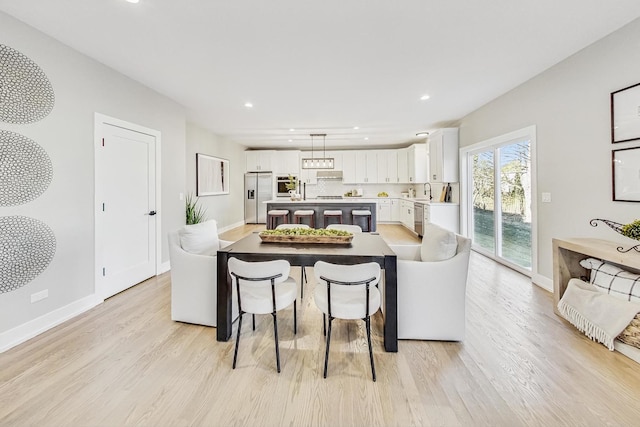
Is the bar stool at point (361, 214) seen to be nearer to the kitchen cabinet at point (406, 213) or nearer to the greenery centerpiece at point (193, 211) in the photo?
the kitchen cabinet at point (406, 213)

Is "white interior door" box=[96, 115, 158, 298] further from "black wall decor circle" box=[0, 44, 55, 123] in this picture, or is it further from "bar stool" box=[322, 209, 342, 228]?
"bar stool" box=[322, 209, 342, 228]

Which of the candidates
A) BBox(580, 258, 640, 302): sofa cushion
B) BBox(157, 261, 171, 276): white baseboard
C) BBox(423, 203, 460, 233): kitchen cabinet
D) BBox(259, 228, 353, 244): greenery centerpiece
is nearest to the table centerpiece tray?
BBox(259, 228, 353, 244): greenery centerpiece

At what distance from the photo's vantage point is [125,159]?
137 inches

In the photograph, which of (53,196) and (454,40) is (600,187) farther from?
(53,196)

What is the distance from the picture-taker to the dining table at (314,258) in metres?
2.15

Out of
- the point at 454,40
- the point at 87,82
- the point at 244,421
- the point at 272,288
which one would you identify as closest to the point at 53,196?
the point at 87,82

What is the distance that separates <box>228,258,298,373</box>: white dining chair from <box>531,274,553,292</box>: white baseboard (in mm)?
3236

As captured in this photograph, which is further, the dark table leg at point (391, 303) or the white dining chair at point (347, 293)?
the dark table leg at point (391, 303)

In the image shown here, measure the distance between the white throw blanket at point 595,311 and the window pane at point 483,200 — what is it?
243cm

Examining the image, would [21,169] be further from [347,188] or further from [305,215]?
[347,188]

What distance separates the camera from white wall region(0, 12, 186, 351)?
2.36 metres

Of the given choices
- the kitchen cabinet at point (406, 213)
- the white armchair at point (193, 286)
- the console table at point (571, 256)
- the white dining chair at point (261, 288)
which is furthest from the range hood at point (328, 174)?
the white dining chair at point (261, 288)

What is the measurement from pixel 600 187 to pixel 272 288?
331 centimetres

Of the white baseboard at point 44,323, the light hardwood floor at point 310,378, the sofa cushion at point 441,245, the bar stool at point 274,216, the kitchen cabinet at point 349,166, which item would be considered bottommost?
the light hardwood floor at point 310,378
